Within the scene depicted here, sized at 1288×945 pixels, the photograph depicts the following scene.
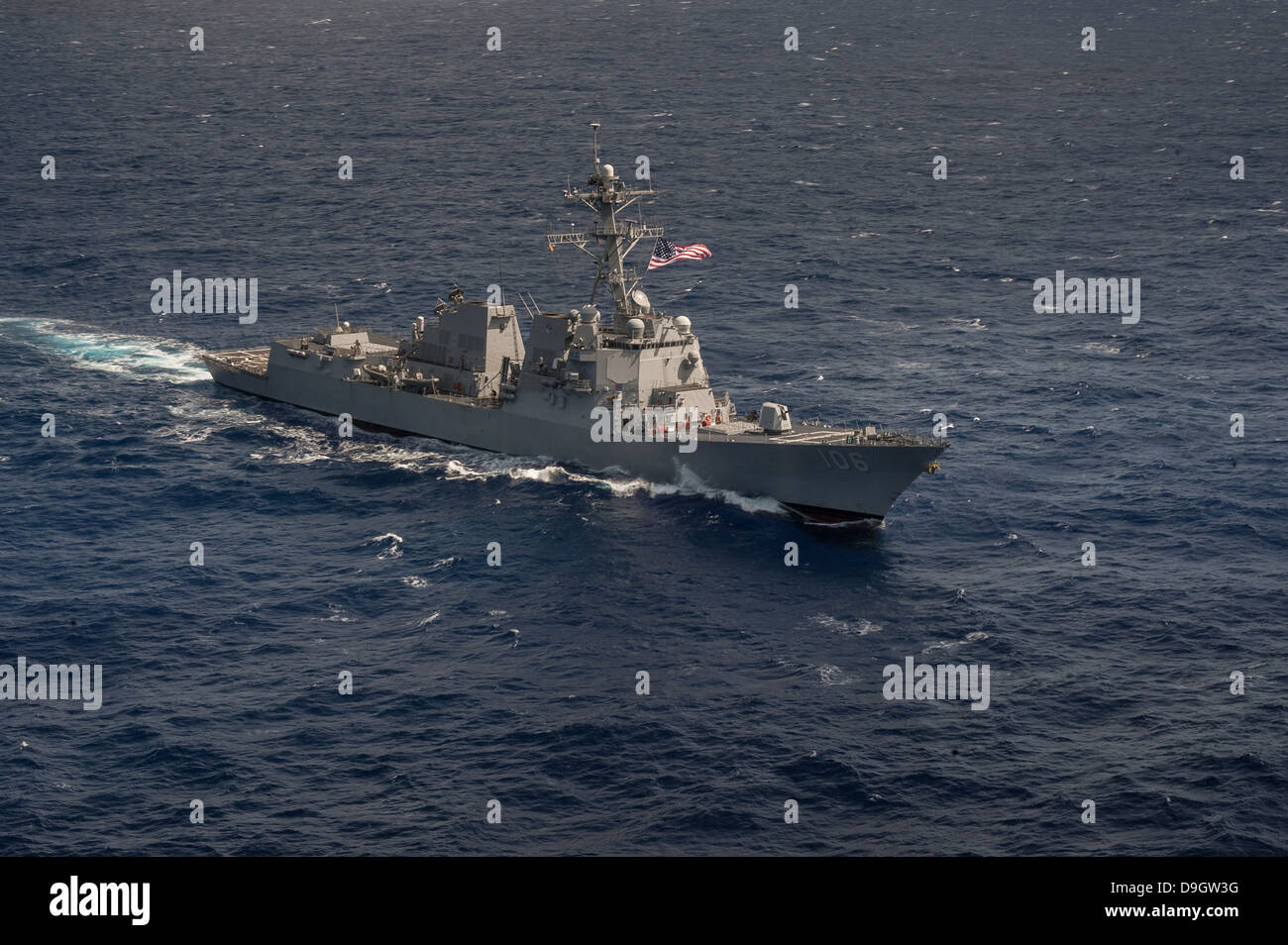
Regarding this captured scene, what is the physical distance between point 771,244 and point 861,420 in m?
36.4

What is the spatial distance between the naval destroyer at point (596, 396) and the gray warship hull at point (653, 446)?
77mm

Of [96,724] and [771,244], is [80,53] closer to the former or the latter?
[771,244]

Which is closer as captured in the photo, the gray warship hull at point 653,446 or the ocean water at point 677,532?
the ocean water at point 677,532

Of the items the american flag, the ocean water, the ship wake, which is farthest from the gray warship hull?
the american flag

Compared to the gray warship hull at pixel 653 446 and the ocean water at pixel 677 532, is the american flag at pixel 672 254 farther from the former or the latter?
the ocean water at pixel 677 532

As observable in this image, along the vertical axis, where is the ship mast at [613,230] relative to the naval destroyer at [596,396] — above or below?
above

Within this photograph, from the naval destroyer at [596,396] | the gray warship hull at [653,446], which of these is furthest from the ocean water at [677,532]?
the naval destroyer at [596,396]

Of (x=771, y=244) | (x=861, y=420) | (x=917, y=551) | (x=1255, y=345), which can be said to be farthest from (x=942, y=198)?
(x=917, y=551)

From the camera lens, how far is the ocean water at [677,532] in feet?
172

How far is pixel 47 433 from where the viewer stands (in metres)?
86.7

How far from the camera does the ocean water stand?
52.5m

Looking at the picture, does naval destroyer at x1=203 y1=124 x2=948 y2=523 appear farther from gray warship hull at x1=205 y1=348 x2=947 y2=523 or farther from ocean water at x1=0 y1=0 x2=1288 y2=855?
ocean water at x1=0 y1=0 x2=1288 y2=855

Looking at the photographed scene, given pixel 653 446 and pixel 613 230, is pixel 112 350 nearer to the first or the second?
pixel 613 230

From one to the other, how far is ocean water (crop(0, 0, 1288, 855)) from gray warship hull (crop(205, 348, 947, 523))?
125 centimetres
